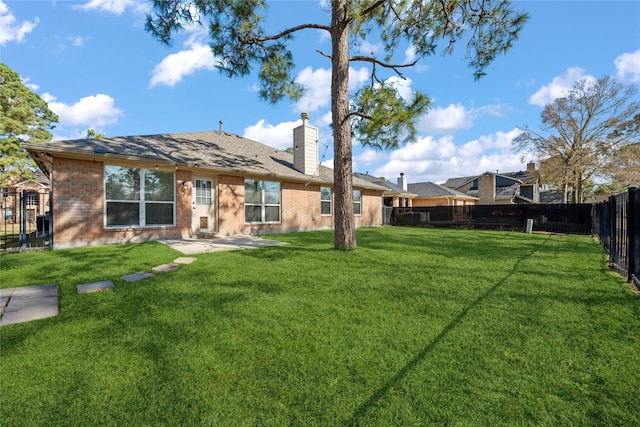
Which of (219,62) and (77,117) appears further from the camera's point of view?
(77,117)

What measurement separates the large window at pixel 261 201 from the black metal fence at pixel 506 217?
1070 cm

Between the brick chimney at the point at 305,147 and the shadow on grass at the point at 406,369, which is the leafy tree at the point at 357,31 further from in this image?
the brick chimney at the point at 305,147

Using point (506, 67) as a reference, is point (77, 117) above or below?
above

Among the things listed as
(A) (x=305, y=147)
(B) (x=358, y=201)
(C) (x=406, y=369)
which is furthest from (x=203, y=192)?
(C) (x=406, y=369)

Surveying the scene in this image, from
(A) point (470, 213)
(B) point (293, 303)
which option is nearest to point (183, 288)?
(B) point (293, 303)

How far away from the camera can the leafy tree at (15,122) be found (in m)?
19.2

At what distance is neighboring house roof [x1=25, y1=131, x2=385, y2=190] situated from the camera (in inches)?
290

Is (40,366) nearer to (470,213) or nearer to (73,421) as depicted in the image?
(73,421)

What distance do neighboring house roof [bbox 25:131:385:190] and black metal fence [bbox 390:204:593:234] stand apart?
574 centimetres

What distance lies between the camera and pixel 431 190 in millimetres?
28438

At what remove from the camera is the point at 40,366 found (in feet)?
6.84

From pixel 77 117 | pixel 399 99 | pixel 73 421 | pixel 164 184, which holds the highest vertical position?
pixel 77 117

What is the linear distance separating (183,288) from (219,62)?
721cm

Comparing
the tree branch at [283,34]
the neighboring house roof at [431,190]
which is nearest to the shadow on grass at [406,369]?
the tree branch at [283,34]
